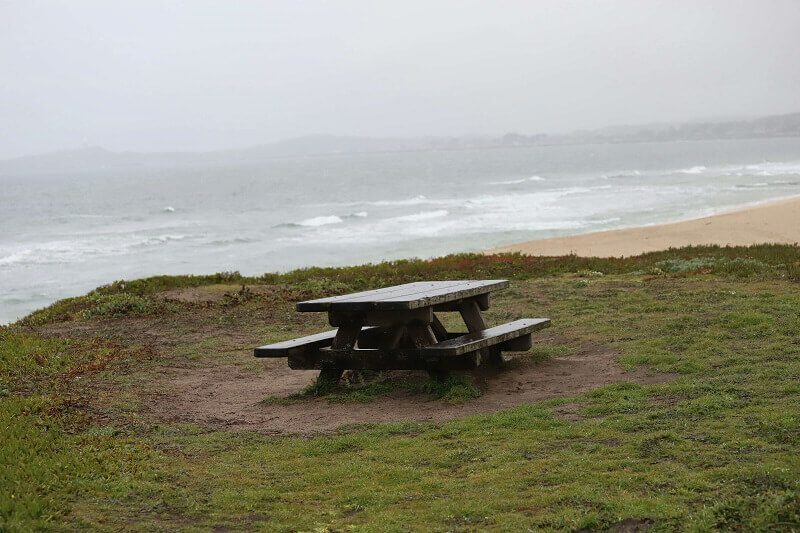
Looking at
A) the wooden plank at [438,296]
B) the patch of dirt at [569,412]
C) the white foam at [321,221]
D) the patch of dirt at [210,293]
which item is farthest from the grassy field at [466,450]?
the white foam at [321,221]

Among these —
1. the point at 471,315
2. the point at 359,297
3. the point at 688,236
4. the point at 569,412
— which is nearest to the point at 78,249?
the point at 688,236

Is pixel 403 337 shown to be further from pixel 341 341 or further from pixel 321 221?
pixel 321 221

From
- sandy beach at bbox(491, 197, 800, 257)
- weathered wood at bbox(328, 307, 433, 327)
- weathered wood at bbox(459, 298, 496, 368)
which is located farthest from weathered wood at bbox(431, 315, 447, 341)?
sandy beach at bbox(491, 197, 800, 257)

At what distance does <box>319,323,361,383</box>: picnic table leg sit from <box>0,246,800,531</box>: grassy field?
344 millimetres

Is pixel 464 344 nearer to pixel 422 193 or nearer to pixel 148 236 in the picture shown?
pixel 148 236

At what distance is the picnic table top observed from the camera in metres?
8.72

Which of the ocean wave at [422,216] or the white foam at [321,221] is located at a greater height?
the white foam at [321,221]

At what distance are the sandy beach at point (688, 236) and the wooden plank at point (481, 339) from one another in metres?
17.3

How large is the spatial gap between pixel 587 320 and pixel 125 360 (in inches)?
236

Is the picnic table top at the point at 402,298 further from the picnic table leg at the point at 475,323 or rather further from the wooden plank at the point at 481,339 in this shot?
the wooden plank at the point at 481,339

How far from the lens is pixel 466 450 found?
6.80 meters

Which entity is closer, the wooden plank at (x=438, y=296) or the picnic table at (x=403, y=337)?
the wooden plank at (x=438, y=296)

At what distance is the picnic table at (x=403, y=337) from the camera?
29.4ft

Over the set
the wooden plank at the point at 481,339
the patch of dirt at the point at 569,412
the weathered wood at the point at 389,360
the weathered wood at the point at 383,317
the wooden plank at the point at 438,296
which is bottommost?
the patch of dirt at the point at 569,412
